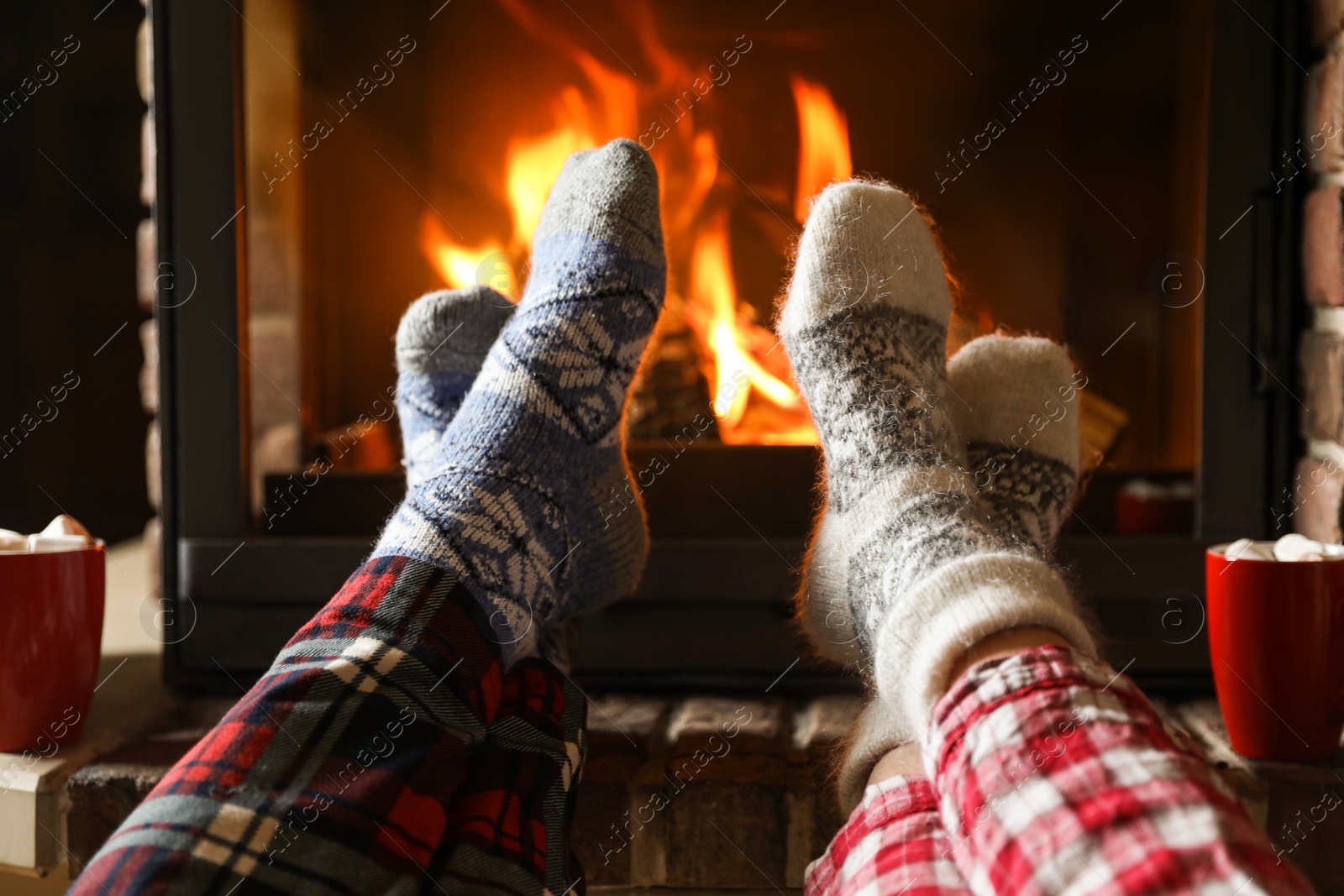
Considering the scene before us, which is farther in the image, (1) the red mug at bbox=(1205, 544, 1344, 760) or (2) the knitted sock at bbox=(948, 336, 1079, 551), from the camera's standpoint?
(2) the knitted sock at bbox=(948, 336, 1079, 551)

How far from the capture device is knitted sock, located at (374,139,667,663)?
2.01 ft

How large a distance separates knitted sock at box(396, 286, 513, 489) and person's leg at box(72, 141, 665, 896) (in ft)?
0.20

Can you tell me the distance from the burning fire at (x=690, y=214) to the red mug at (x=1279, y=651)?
0.37 m

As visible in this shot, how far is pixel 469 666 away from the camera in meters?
0.53

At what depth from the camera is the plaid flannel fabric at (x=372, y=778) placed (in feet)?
1.33

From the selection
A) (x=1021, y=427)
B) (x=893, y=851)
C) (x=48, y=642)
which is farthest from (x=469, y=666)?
(x=1021, y=427)

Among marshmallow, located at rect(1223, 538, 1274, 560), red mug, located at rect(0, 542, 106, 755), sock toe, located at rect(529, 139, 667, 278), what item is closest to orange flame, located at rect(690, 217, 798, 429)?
sock toe, located at rect(529, 139, 667, 278)

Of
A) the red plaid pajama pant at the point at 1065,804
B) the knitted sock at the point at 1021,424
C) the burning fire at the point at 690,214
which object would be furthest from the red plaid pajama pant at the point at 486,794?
the burning fire at the point at 690,214

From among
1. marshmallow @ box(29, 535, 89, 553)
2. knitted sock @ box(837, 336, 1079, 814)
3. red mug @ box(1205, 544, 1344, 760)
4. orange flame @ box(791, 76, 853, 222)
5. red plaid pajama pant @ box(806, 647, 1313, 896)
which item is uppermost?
orange flame @ box(791, 76, 853, 222)

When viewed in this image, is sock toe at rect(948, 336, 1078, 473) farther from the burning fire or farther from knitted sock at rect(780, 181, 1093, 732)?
the burning fire

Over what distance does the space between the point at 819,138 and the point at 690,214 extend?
13 cm

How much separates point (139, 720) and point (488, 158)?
A: 567mm

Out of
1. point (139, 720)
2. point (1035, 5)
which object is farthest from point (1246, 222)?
point (139, 720)

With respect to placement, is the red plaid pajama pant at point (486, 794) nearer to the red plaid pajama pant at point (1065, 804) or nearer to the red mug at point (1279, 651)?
the red plaid pajama pant at point (1065, 804)
